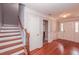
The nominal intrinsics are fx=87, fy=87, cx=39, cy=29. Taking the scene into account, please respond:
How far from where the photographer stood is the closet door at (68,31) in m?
1.76

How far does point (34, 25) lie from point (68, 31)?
2.32 ft

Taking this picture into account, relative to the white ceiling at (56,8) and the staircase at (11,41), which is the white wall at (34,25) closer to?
the white ceiling at (56,8)

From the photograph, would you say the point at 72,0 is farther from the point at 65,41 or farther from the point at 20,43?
the point at 20,43

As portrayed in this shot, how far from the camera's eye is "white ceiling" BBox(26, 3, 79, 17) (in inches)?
63.2

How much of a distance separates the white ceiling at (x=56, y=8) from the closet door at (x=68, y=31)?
22cm

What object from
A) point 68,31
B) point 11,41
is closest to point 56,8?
point 68,31

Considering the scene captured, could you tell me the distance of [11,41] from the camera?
1.60 metres

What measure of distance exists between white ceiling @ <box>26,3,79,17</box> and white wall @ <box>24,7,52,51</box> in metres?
0.09

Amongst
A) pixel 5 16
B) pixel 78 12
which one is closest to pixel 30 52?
pixel 5 16

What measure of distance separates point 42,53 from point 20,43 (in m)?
0.46

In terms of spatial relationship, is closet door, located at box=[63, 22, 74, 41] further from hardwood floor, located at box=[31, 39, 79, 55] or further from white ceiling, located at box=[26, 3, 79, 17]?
white ceiling, located at box=[26, 3, 79, 17]

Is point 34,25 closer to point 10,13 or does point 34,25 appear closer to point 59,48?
point 10,13

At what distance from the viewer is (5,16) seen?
156 centimetres

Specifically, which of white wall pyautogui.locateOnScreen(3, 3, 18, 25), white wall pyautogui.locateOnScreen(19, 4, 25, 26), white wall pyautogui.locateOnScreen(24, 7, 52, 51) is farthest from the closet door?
white wall pyautogui.locateOnScreen(3, 3, 18, 25)
